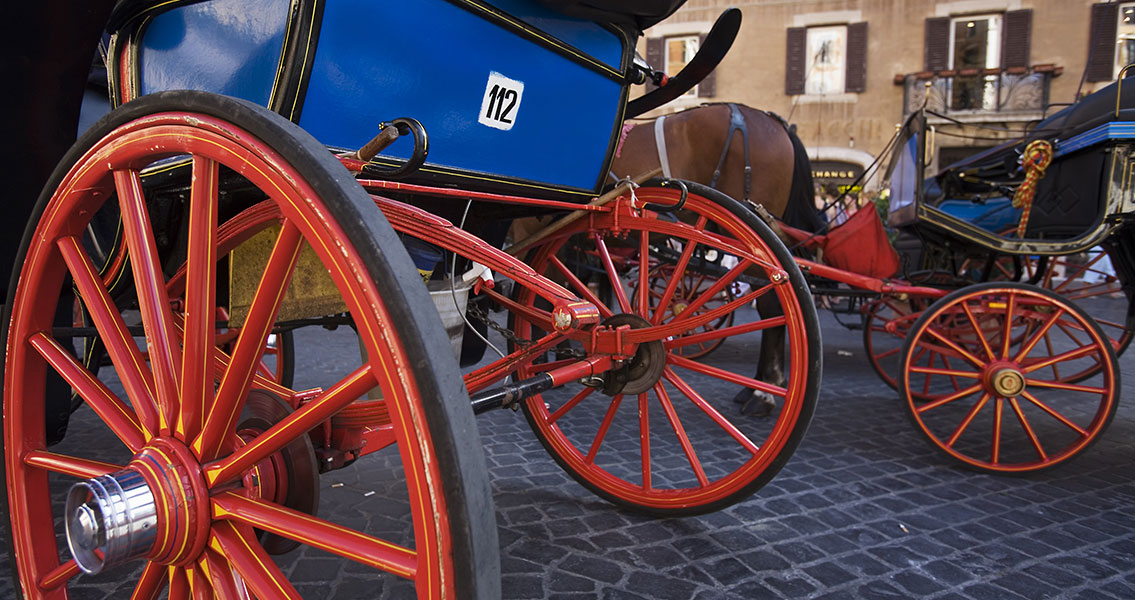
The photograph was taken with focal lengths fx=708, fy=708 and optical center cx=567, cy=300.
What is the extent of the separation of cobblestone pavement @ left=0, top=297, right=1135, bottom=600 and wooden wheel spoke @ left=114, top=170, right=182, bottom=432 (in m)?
0.90

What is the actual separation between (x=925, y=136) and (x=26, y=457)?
12.4 ft

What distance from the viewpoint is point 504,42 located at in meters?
1.59

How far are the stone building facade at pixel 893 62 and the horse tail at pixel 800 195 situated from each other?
9.40 metres

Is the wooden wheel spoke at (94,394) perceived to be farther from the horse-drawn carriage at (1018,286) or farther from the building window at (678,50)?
the building window at (678,50)

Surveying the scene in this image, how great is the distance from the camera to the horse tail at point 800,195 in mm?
4516

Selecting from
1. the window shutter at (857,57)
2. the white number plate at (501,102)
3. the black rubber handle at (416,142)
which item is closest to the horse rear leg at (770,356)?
the white number plate at (501,102)

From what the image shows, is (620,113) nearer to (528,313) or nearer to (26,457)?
(528,313)

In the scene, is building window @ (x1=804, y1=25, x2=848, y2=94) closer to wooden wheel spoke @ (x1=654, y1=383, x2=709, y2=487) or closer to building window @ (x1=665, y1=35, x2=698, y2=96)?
building window @ (x1=665, y1=35, x2=698, y2=96)

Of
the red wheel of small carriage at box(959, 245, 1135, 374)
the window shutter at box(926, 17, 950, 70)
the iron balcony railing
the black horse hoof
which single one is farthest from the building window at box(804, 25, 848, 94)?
the black horse hoof

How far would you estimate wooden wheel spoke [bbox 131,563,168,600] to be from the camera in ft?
3.76

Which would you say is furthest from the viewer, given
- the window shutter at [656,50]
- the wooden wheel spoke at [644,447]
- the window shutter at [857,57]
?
the window shutter at [656,50]

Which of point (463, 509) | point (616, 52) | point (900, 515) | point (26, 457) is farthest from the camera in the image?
point (900, 515)

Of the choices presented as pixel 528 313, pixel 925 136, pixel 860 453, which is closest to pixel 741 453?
pixel 860 453

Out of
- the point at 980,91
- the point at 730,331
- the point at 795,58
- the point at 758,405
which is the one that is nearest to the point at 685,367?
the point at 730,331
